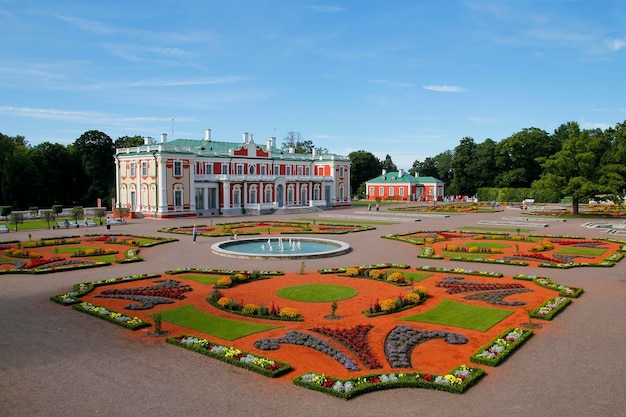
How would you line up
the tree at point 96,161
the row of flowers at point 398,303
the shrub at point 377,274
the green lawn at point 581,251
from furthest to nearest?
the tree at point 96,161 < the green lawn at point 581,251 < the shrub at point 377,274 < the row of flowers at point 398,303

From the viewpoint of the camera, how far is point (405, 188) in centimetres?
9869

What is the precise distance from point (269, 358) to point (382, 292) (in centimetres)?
873

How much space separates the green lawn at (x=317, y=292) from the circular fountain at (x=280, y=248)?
7039 mm

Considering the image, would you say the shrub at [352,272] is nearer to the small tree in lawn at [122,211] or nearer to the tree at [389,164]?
the small tree in lawn at [122,211]

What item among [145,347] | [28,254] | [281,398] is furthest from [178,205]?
[281,398]

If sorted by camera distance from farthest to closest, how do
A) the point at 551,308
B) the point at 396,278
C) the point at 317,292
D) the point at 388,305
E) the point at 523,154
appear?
the point at 523,154
the point at 396,278
the point at 317,292
the point at 388,305
the point at 551,308

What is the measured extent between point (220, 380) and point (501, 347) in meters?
7.47

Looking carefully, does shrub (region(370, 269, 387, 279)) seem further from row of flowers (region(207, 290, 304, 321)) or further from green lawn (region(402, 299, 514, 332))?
row of flowers (region(207, 290, 304, 321))

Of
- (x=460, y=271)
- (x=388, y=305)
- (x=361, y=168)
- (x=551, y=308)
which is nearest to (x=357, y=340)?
(x=388, y=305)

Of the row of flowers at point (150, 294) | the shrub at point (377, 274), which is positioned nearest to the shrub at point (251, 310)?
the row of flowers at point (150, 294)

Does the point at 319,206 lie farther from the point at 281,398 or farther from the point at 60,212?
the point at 281,398

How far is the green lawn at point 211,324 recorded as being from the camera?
15.4 m

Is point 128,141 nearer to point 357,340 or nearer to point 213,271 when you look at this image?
point 213,271

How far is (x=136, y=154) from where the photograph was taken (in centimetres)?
5994
